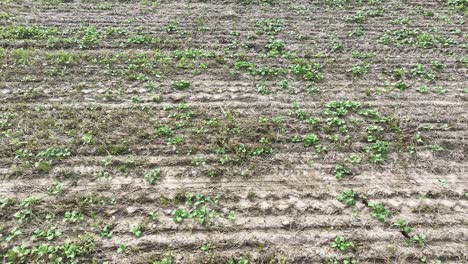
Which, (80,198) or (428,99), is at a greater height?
(428,99)

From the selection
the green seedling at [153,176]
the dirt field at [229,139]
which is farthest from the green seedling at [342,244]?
the green seedling at [153,176]

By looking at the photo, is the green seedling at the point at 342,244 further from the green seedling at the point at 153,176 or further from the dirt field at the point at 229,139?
the green seedling at the point at 153,176

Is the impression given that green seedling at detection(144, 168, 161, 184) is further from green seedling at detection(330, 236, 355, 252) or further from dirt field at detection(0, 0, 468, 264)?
green seedling at detection(330, 236, 355, 252)

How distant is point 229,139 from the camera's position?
4395 mm

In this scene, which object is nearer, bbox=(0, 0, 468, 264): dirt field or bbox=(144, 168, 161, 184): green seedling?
bbox=(0, 0, 468, 264): dirt field

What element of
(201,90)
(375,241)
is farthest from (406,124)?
(201,90)

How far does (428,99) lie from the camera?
5184mm

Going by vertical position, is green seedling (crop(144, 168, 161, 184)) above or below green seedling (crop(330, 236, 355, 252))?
above

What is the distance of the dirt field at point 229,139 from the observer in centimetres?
345

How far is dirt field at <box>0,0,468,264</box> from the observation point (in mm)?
3447

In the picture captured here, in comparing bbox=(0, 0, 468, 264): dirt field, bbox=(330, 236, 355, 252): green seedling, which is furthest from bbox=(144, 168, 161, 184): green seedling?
bbox=(330, 236, 355, 252): green seedling

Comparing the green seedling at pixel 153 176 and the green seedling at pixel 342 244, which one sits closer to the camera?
the green seedling at pixel 342 244

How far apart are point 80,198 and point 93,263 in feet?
2.48

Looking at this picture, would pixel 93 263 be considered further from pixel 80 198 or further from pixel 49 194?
pixel 49 194
